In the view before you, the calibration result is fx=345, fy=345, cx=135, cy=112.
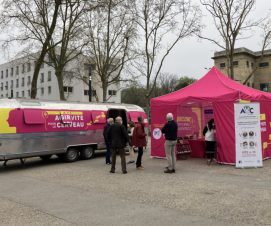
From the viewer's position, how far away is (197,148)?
15.1 m

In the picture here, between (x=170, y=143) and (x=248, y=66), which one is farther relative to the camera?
(x=248, y=66)

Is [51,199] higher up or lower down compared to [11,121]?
lower down

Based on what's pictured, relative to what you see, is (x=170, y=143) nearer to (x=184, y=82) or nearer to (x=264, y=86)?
(x=184, y=82)

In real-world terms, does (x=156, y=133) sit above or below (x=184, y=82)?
below

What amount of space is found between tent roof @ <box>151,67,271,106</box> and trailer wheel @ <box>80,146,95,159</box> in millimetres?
3525

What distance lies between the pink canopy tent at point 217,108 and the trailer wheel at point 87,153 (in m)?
2.88

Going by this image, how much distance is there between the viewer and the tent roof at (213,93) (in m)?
12.7

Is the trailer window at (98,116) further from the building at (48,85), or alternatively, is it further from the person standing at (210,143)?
the building at (48,85)

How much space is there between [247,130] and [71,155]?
289 inches

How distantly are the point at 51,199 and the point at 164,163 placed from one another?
6.42 metres

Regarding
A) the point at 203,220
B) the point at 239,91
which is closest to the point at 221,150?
the point at 239,91

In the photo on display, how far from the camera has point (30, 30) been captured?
24.9 metres

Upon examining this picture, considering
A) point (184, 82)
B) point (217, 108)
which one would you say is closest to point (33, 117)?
point (217, 108)

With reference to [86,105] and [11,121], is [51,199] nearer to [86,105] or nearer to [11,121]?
[11,121]
